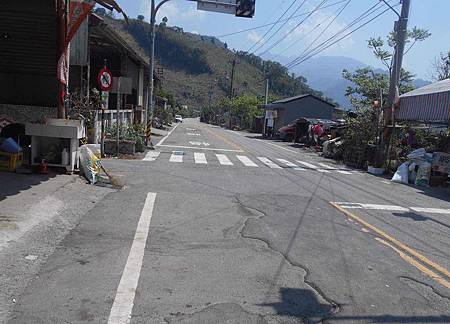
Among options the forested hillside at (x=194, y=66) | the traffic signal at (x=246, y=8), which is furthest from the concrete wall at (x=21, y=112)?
the forested hillside at (x=194, y=66)

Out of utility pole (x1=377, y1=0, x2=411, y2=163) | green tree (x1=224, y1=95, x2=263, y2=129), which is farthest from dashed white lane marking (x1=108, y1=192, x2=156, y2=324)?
green tree (x1=224, y1=95, x2=263, y2=129)

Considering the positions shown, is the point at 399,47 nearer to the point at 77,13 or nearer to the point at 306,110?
the point at 77,13

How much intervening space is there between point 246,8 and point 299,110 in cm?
3810

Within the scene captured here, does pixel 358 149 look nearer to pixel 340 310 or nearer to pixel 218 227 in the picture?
pixel 218 227

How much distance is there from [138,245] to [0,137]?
722 centimetres

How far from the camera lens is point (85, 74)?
75.6 feet

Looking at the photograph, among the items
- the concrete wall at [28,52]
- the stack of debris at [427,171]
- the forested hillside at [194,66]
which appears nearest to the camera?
the concrete wall at [28,52]

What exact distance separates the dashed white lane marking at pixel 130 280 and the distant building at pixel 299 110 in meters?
46.0

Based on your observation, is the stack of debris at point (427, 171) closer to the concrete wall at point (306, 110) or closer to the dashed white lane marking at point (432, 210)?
the dashed white lane marking at point (432, 210)

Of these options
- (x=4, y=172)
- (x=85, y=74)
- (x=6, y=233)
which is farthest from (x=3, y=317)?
(x=85, y=74)

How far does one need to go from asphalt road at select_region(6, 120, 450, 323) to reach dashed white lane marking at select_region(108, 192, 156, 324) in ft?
0.04

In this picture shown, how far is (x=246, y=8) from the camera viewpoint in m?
15.9

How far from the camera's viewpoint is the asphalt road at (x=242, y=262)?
4.54 meters

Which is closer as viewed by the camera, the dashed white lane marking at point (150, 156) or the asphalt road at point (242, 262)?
the asphalt road at point (242, 262)
